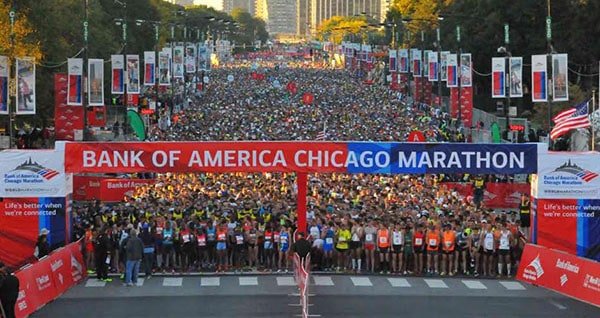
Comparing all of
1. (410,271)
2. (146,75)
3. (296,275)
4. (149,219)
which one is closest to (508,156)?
(410,271)

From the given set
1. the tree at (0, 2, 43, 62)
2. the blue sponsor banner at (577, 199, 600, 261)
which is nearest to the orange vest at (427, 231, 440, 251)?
the blue sponsor banner at (577, 199, 600, 261)

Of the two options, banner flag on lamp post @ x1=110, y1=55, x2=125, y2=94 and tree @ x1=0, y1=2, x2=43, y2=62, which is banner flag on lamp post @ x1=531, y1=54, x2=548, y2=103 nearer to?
banner flag on lamp post @ x1=110, y1=55, x2=125, y2=94

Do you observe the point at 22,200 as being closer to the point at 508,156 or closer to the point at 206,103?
the point at 508,156

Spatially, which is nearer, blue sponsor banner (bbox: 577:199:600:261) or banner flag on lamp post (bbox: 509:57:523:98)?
blue sponsor banner (bbox: 577:199:600:261)

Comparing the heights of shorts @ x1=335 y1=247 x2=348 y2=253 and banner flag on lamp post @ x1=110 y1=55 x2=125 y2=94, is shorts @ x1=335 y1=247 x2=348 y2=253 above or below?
below

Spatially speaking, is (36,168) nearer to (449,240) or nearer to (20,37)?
(449,240)

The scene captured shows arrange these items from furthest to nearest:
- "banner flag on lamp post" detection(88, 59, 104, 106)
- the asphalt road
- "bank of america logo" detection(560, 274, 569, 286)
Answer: "banner flag on lamp post" detection(88, 59, 104, 106) < "bank of america logo" detection(560, 274, 569, 286) < the asphalt road

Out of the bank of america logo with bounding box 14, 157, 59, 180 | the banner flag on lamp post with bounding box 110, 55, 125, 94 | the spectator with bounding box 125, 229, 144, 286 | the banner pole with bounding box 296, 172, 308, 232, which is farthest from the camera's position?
the banner flag on lamp post with bounding box 110, 55, 125, 94
